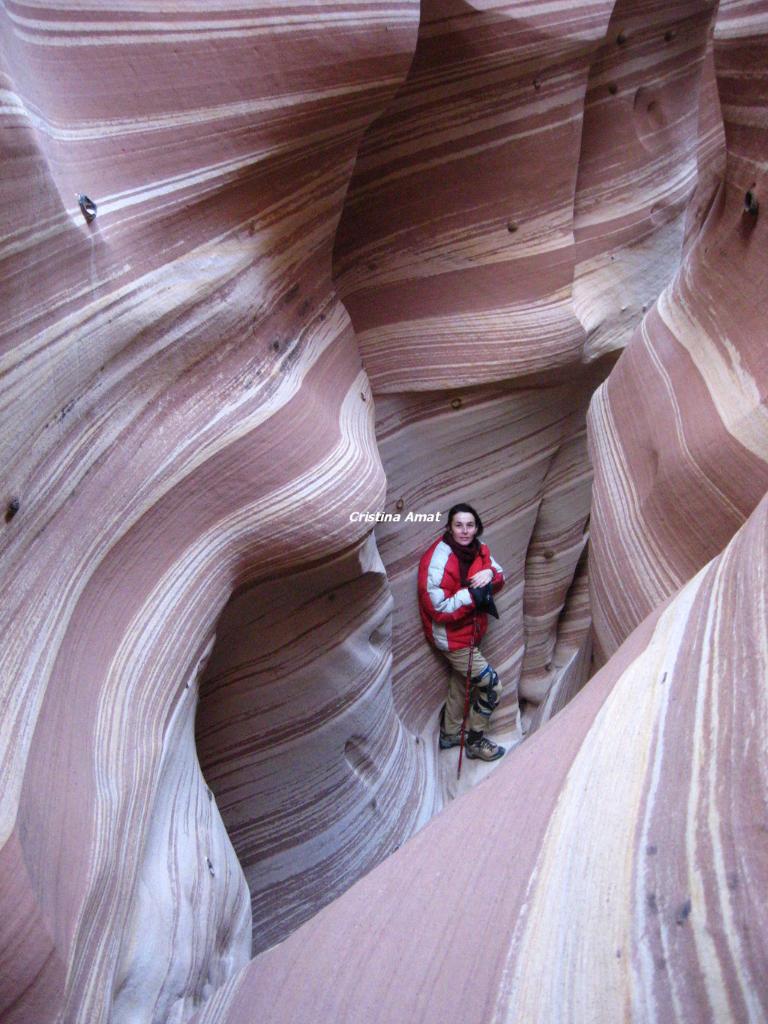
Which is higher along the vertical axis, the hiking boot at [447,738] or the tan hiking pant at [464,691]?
the tan hiking pant at [464,691]

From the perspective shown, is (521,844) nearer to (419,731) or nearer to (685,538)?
(685,538)

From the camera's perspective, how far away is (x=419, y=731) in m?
3.44

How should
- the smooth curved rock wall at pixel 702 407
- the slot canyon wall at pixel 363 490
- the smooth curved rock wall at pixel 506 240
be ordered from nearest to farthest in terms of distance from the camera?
the slot canyon wall at pixel 363 490
the smooth curved rock wall at pixel 702 407
the smooth curved rock wall at pixel 506 240

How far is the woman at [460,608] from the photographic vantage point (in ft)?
10.2

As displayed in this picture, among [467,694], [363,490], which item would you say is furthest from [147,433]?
[467,694]

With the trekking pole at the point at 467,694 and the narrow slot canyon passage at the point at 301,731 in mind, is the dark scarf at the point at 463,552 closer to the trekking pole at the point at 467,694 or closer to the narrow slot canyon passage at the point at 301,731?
the trekking pole at the point at 467,694

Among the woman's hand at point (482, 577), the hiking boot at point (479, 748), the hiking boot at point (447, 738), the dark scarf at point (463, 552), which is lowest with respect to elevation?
the hiking boot at point (479, 748)

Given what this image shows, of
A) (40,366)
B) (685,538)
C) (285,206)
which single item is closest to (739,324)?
(685,538)

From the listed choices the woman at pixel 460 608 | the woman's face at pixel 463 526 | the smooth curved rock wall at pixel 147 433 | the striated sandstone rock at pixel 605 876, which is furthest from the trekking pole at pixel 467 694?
the striated sandstone rock at pixel 605 876

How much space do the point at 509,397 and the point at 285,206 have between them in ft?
4.28

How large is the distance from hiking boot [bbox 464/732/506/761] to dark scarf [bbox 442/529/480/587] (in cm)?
81

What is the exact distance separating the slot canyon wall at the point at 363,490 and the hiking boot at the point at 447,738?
104 mm

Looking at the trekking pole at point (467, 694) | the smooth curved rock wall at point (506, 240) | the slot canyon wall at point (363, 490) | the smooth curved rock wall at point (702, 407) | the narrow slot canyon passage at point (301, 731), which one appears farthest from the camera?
the trekking pole at point (467, 694)

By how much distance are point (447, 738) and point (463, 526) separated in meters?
1.04
